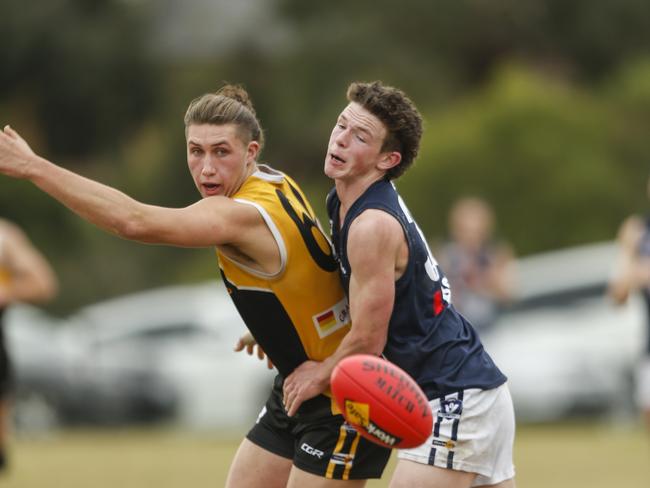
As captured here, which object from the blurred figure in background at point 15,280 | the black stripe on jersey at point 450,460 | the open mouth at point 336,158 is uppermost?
the blurred figure in background at point 15,280

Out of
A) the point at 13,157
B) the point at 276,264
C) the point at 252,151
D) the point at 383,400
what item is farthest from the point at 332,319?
the point at 13,157

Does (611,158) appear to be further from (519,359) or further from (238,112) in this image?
(238,112)

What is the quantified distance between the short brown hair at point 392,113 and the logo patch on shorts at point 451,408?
84 cm

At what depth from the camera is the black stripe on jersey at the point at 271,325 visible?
4.87m

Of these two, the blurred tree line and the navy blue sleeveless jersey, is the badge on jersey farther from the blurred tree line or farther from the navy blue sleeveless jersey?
the blurred tree line

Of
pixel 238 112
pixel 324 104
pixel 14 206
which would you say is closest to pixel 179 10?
pixel 324 104

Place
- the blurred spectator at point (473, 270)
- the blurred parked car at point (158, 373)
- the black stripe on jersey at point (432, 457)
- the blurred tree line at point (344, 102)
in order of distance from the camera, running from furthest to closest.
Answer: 1. the blurred tree line at point (344, 102)
2. the blurred parked car at point (158, 373)
3. the blurred spectator at point (473, 270)
4. the black stripe on jersey at point (432, 457)

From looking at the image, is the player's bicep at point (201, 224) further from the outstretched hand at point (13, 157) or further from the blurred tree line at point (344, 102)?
the blurred tree line at point (344, 102)

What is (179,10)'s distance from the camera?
32.9 m

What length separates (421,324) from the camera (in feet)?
15.7

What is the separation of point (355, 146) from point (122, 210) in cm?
87

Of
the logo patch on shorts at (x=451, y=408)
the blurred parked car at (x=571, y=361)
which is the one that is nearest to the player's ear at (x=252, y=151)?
the logo patch on shorts at (x=451, y=408)

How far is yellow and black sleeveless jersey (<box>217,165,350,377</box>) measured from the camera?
15.8ft

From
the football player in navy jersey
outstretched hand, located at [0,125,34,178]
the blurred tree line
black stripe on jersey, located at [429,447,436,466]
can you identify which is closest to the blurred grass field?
the football player in navy jersey
